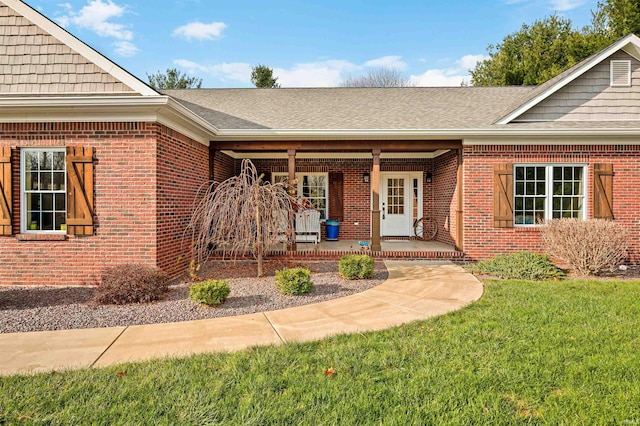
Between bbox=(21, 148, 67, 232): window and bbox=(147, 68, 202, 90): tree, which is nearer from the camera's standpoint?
bbox=(21, 148, 67, 232): window

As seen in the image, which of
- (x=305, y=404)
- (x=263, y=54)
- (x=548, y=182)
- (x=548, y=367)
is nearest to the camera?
(x=305, y=404)

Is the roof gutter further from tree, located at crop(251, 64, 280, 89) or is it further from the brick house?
tree, located at crop(251, 64, 280, 89)

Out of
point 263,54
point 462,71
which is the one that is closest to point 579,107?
point 462,71

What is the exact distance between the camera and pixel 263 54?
88.6 feet

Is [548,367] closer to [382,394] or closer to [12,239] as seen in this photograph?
[382,394]

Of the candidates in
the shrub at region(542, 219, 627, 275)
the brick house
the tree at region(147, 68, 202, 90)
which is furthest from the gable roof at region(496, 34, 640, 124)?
the tree at region(147, 68, 202, 90)

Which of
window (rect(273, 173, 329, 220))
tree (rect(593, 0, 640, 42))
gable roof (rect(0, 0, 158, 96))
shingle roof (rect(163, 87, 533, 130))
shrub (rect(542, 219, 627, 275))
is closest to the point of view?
gable roof (rect(0, 0, 158, 96))

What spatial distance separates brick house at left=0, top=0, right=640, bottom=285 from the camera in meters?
6.24

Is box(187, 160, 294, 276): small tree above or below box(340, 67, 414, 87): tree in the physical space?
below

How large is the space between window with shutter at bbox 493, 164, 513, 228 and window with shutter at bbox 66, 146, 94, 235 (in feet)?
28.8

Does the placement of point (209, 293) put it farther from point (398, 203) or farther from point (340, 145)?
point (398, 203)

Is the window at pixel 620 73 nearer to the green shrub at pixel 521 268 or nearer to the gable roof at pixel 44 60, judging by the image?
the green shrub at pixel 521 268

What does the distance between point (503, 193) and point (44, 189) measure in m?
9.91

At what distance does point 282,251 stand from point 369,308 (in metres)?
4.21
